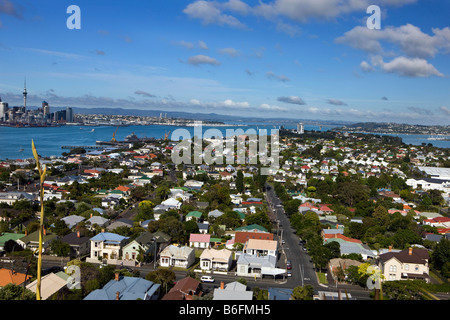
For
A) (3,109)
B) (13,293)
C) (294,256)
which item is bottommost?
(294,256)

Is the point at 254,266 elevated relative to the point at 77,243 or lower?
lower

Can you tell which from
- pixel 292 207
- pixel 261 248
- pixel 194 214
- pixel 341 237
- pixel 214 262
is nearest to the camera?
pixel 214 262

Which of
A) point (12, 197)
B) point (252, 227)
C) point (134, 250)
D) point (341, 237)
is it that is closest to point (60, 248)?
point (134, 250)

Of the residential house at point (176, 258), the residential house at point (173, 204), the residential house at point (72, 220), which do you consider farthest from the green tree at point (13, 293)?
the residential house at point (173, 204)

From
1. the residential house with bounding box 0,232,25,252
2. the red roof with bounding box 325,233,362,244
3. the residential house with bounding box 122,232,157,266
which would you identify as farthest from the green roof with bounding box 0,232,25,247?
the red roof with bounding box 325,233,362,244

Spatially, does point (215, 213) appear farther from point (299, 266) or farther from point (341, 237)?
point (299, 266)

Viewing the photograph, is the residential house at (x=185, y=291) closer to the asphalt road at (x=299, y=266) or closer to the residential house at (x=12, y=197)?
the asphalt road at (x=299, y=266)

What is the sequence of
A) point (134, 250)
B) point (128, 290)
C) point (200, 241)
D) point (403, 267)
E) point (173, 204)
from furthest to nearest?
point (173, 204) → point (200, 241) → point (134, 250) → point (403, 267) → point (128, 290)
